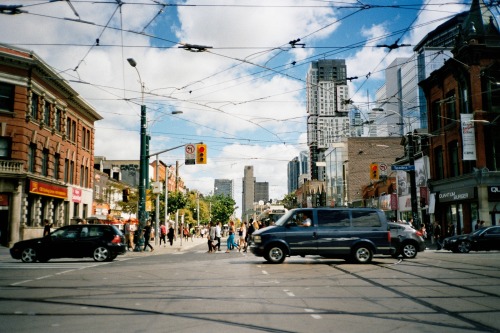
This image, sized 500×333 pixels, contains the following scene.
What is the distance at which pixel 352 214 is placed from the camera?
16656 millimetres

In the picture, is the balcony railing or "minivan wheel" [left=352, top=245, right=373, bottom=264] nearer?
"minivan wheel" [left=352, top=245, right=373, bottom=264]

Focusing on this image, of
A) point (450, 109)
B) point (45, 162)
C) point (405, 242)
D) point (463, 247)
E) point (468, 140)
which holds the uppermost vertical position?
point (450, 109)

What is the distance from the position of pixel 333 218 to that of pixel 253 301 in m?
8.50

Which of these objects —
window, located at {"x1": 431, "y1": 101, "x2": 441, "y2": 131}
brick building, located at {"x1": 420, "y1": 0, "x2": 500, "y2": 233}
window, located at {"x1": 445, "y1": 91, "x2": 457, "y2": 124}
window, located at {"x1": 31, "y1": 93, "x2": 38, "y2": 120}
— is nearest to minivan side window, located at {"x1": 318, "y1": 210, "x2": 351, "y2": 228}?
brick building, located at {"x1": 420, "y1": 0, "x2": 500, "y2": 233}

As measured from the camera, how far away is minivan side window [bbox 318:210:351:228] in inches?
649

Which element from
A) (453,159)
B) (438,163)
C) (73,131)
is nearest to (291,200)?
(438,163)

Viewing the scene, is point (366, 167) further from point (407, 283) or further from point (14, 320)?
point (14, 320)

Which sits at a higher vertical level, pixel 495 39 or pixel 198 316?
pixel 495 39

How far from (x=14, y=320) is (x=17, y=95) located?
28.3 meters

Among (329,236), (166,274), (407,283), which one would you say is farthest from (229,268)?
(407,283)

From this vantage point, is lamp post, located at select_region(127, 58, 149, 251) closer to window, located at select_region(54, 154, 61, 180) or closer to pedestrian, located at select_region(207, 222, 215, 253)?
pedestrian, located at select_region(207, 222, 215, 253)

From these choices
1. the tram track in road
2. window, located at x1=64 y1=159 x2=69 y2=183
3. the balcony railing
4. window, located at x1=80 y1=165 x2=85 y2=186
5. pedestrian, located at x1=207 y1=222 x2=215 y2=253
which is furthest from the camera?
window, located at x1=80 y1=165 x2=85 y2=186

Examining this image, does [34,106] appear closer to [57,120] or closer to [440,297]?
[57,120]

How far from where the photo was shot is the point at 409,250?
1984 centimetres
